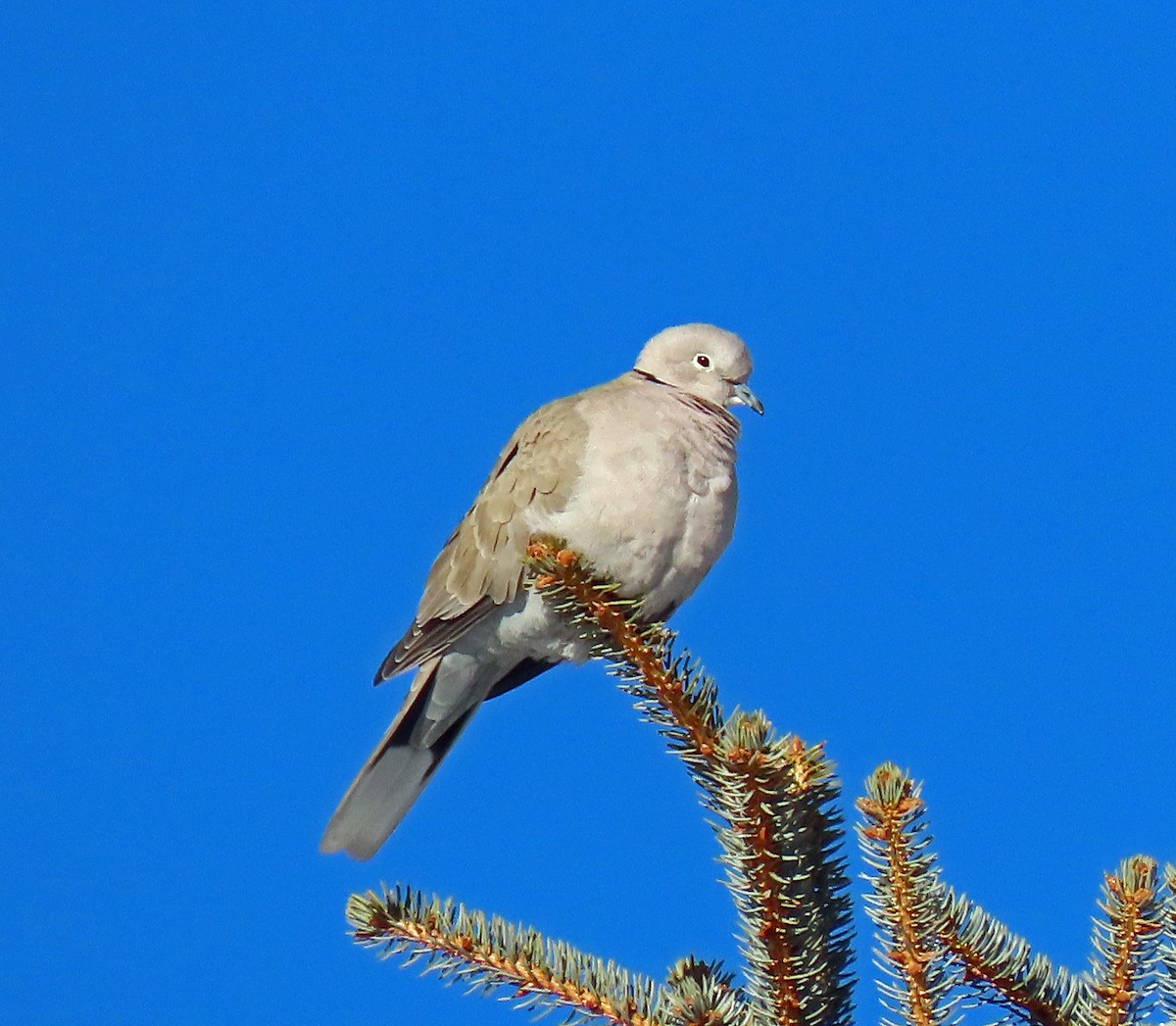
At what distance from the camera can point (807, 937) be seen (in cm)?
222

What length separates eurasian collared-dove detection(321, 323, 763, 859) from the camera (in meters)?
4.33

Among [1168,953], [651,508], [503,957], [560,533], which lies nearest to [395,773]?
[560,533]

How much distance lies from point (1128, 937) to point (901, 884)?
0.33 meters

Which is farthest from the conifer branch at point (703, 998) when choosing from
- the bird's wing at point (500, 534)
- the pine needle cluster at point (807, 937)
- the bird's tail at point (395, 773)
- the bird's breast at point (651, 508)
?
the bird's tail at point (395, 773)

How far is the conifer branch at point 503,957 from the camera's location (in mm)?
2201

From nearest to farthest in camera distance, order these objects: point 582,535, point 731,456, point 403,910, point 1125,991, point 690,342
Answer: point 1125,991
point 403,910
point 582,535
point 731,456
point 690,342

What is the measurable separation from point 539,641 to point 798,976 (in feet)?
8.36

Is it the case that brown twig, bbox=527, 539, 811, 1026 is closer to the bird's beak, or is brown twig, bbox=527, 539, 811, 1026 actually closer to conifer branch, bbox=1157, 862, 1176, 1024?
conifer branch, bbox=1157, 862, 1176, 1024

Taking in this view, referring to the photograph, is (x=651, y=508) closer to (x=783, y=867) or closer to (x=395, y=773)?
(x=395, y=773)

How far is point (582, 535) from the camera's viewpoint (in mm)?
4332

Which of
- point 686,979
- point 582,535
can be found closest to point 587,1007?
point 686,979

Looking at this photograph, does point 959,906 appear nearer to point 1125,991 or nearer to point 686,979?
point 1125,991

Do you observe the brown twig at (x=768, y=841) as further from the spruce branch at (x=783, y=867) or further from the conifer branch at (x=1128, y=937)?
the conifer branch at (x=1128, y=937)

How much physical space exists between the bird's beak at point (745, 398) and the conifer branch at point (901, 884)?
289 centimetres
